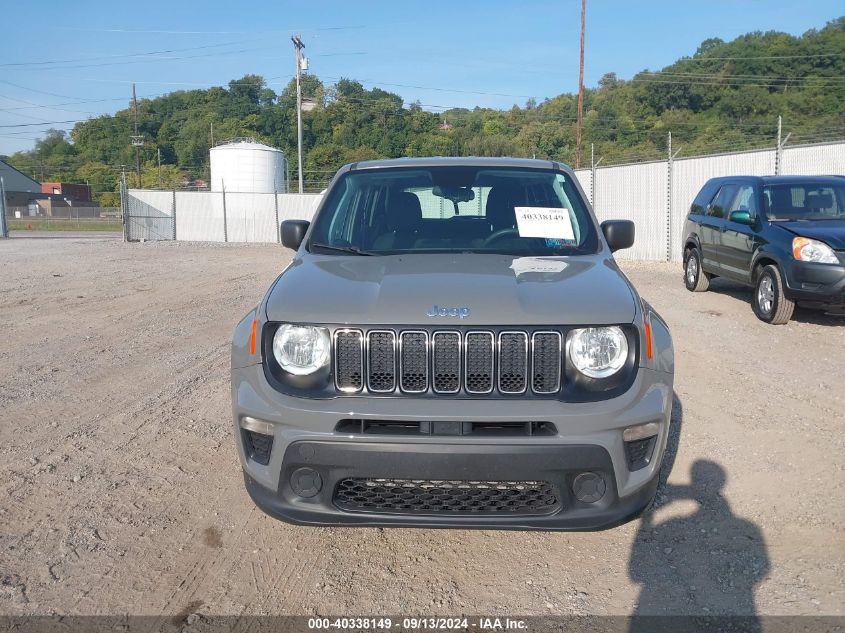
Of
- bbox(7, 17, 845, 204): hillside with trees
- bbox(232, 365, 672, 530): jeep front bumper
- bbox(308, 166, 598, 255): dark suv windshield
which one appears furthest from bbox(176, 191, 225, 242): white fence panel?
bbox(232, 365, 672, 530): jeep front bumper

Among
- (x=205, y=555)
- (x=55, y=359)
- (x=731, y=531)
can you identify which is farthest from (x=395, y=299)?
(x=55, y=359)

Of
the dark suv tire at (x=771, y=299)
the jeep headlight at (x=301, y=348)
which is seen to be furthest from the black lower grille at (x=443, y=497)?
the dark suv tire at (x=771, y=299)

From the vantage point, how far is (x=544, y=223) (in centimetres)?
416

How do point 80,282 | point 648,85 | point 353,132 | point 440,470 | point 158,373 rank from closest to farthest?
point 440,470
point 158,373
point 80,282
point 648,85
point 353,132

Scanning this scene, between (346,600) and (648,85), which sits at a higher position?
(648,85)

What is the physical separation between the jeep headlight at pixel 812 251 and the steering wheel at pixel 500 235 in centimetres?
565

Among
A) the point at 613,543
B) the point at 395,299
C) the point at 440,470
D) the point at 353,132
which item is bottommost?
the point at 613,543

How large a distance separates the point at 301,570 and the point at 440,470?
0.93m

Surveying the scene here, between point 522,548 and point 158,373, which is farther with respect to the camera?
point 158,373

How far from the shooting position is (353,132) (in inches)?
2462

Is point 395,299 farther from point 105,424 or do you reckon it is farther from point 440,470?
point 105,424

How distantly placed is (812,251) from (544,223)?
5609mm

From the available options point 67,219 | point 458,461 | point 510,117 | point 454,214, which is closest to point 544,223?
point 454,214

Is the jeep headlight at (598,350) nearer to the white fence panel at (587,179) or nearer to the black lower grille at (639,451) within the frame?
Result: the black lower grille at (639,451)
